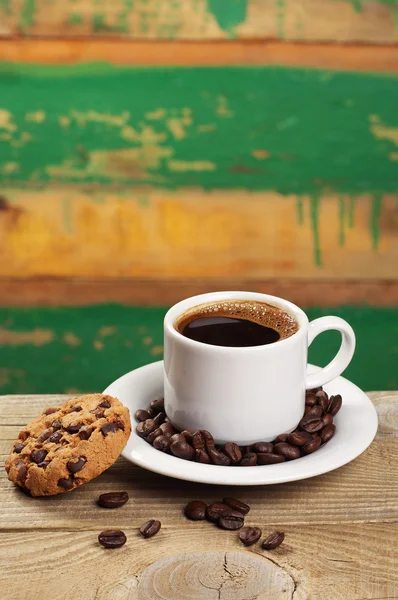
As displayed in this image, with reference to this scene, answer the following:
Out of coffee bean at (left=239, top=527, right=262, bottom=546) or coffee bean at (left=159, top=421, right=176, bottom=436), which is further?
coffee bean at (left=159, top=421, right=176, bottom=436)

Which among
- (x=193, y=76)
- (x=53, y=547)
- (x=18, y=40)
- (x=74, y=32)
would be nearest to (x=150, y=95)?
(x=193, y=76)

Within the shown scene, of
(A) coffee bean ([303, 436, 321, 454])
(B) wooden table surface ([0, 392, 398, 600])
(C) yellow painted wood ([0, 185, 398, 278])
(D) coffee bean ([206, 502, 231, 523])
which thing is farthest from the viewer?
(C) yellow painted wood ([0, 185, 398, 278])

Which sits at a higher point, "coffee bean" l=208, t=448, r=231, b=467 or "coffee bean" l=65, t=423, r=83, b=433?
"coffee bean" l=65, t=423, r=83, b=433

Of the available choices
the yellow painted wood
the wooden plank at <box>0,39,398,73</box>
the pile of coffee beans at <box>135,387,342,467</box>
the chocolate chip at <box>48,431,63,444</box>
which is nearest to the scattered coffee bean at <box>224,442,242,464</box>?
the pile of coffee beans at <box>135,387,342,467</box>

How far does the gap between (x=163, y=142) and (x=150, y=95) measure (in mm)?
135

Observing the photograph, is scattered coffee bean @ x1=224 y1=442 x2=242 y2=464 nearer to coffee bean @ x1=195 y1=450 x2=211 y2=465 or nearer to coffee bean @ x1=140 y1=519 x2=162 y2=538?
coffee bean @ x1=195 y1=450 x2=211 y2=465

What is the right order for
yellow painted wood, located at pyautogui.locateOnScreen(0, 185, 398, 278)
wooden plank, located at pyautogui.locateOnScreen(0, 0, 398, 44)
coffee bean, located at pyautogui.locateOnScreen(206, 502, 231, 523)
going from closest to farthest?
coffee bean, located at pyautogui.locateOnScreen(206, 502, 231, 523)
wooden plank, located at pyautogui.locateOnScreen(0, 0, 398, 44)
yellow painted wood, located at pyautogui.locateOnScreen(0, 185, 398, 278)

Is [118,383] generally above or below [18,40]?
below

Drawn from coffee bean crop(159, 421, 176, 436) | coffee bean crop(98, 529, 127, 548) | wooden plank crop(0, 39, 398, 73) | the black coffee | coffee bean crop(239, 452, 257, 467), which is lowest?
coffee bean crop(98, 529, 127, 548)

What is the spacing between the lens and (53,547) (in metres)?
0.82

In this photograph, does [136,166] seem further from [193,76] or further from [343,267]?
[343,267]

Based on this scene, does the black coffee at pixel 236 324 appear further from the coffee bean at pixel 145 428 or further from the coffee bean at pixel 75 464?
the coffee bean at pixel 75 464

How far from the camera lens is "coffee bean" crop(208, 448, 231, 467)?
3.05 feet

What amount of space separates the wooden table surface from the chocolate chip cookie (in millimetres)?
33
